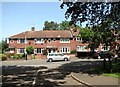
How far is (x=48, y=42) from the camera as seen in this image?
71750mm

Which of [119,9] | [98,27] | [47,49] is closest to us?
[119,9]

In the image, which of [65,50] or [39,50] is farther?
[39,50]

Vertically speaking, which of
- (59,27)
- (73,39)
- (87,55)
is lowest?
(87,55)

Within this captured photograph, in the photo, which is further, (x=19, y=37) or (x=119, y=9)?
(x=19, y=37)

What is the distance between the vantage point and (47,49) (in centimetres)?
7075

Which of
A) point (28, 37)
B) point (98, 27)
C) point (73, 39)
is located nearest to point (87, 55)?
point (73, 39)

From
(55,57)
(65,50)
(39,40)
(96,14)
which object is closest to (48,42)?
(39,40)

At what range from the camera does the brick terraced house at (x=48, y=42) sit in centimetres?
7125

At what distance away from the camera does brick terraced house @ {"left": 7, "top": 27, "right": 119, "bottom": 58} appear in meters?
71.2

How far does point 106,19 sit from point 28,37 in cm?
4636

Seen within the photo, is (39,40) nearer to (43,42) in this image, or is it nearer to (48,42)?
(43,42)

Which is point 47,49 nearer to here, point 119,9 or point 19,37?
point 19,37

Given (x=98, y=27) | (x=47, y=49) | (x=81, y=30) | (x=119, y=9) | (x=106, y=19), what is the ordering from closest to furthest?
1. (x=119, y=9)
2. (x=106, y=19)
3. (x=98, y=27)
4. (x=81, y=30)
5. (x=47, y=49)

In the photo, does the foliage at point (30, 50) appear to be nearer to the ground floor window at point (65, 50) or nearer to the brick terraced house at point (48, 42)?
the brick terraced house at point (48, 42)
